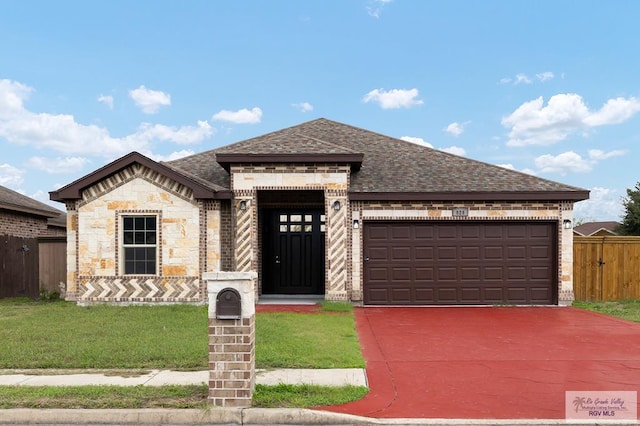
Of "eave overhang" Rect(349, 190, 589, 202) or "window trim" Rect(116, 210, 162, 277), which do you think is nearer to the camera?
"window trim" Rect(116, 210, 162, 277)

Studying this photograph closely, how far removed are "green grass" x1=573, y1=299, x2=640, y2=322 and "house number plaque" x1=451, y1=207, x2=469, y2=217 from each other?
414cm

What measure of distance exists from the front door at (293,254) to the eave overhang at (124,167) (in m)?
2.60

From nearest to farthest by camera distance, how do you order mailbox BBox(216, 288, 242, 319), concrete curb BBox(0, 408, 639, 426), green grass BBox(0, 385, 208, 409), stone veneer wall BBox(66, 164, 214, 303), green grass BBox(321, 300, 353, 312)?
concrete curb BBox(0, 408, 639, 426), green grass BBox(0, 385, 208, 409), mailbox BBox(216, 288, 242, 319), green grass BBox(321, 300, 353, 312), stone veneer wall BBox(66, 164, 214, 303)

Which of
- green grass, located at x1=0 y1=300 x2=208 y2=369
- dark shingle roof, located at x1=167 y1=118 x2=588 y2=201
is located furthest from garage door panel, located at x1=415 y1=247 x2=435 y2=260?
green grass, located at x1=0 y1=300 x2=208 y2=369

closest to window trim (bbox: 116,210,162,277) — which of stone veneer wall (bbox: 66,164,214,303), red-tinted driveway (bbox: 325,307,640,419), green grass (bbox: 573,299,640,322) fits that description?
stone veneer wall (bbox: 66,164,214,303)

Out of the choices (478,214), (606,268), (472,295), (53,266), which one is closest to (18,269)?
(53,266)

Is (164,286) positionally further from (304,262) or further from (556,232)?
(556,232)

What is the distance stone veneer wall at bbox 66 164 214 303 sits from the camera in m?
12.9

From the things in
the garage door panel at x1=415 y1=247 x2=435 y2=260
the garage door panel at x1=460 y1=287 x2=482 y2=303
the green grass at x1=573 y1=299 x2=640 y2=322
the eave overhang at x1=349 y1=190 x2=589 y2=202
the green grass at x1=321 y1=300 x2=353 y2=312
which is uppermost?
the eave overhang at x1=349 y1=190 x2=589 y2=202

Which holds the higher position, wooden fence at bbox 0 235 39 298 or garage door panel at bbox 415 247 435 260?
garage door panel at bbox 415 247 435 260

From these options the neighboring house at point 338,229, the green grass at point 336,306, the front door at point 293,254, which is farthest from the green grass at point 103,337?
the front door at point 293,254

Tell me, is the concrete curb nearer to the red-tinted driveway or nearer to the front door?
the red-tinted driveway

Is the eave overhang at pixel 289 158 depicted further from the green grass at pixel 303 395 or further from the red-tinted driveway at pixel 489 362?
the green grass at pixel 303 395

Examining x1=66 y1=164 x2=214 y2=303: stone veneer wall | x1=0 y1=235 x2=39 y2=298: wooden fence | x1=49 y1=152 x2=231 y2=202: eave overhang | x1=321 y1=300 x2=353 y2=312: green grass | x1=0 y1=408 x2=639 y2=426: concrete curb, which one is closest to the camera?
x1=0 y1=408 x2=639 y2=426: concrete curb
